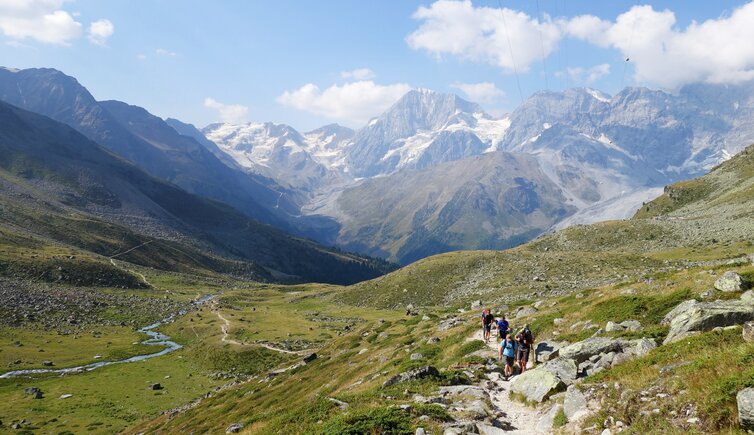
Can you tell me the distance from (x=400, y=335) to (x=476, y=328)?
15.4 meters

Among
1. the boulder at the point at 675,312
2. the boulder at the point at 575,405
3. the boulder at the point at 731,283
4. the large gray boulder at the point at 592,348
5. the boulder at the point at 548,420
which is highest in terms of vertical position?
the boulder at the point at 731,283

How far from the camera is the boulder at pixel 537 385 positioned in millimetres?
20219

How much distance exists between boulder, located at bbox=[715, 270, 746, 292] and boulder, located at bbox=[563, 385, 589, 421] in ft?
50.9

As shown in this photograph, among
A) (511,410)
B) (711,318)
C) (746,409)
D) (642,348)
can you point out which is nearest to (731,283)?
(711,318)

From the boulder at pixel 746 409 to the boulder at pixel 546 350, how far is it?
15832mm

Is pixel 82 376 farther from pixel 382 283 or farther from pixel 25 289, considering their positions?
pixel 382 283

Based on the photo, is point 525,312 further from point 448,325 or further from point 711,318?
point 711,318

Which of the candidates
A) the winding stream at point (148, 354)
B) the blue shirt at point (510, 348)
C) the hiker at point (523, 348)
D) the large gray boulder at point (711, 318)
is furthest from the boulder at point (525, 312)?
A: the winding stream at point (148, 354)

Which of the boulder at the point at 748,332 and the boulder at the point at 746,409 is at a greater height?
the boulder at the point at 748,332

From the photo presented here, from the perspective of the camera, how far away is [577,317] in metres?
33.6

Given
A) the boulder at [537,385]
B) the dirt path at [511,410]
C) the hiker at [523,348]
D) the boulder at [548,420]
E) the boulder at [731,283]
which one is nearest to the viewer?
the boulder at [548,420]

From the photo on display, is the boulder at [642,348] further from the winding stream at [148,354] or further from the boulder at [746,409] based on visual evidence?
the winding stream at [148,354]

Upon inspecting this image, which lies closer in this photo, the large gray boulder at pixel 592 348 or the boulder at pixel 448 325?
the large gray boulder at pixel 592 348

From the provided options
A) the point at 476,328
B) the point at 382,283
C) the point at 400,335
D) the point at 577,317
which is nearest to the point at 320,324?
the point at 382,283
